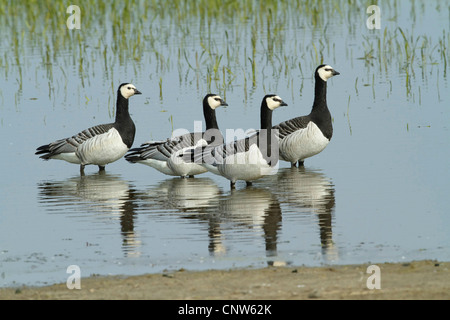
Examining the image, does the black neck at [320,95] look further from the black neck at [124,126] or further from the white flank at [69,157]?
the white flank at [69,157]

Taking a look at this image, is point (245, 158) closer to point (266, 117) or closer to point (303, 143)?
point (266, 117)

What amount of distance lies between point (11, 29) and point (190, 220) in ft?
70.9

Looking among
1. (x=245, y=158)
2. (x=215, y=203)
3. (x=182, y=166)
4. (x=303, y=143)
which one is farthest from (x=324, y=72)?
(x=215, y=203)

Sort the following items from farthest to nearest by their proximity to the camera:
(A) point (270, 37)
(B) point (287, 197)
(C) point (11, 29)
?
1. (C) point (11, 29)
2. (A) point (270, 37)
3. (B) point (287, 197)

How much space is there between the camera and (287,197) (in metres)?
14.3

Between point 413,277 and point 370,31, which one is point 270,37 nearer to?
point 370,31

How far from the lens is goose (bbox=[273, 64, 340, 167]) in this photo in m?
16.9

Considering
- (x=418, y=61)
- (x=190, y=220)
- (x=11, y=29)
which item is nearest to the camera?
(x=190, y=220)

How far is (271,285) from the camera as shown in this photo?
908cm

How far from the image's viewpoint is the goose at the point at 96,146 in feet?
56.5

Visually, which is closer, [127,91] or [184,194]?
[184,194]

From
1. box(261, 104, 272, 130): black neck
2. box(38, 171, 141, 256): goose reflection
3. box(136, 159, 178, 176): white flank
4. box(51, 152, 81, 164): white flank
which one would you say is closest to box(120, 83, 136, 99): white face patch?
box(51, 152, 81, 164): white flank

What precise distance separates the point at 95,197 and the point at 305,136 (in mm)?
4037
